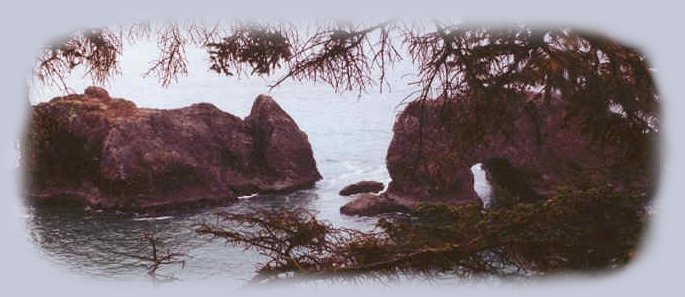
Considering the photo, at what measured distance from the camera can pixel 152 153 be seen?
598 cm

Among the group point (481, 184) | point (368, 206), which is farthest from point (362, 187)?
point (481, 184)

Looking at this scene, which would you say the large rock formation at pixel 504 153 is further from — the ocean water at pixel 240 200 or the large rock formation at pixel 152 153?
the large rock formation at pixel 152 153

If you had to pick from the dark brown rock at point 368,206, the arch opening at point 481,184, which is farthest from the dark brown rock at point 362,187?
the arch opening at point 481,184

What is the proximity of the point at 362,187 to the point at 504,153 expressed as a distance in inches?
38.2

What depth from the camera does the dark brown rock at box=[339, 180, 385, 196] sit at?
4195 millimetres

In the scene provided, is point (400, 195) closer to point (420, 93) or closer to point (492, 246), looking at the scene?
point (420, 93)

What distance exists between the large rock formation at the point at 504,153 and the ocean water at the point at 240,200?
14 centimetres

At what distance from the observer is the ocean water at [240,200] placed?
420 centimetres

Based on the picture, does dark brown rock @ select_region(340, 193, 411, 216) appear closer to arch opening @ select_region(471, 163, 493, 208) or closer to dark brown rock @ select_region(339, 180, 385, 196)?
dark brown rock @ select_region(339, 180, 385, 196)

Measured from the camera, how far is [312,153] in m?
5.09

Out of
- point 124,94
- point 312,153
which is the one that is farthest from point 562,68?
point 124,94

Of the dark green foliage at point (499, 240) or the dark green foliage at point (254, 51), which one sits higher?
the dark green foliage at point (254, 51)

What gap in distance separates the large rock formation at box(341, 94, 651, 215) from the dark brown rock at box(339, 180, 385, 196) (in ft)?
0.26

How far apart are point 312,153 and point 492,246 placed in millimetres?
1909
